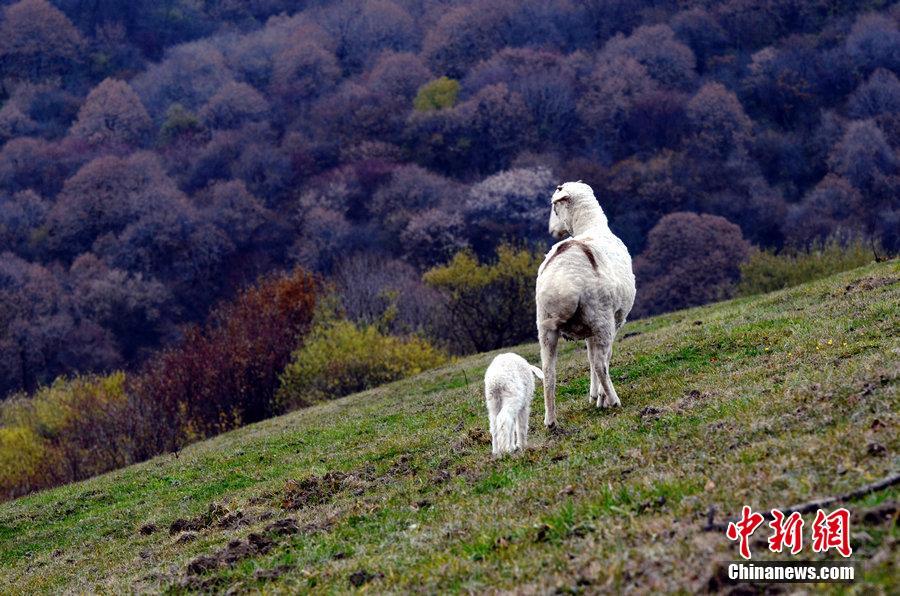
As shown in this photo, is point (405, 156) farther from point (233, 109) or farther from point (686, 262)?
point (686, 262)

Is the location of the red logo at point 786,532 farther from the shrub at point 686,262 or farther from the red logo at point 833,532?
the shrub at point 686,262

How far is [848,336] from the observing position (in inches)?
650

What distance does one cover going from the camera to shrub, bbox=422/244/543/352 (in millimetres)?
50094

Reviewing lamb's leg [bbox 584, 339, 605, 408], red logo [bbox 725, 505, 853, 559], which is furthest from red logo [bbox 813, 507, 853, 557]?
lamb's leg [bbox 584, 339, 605, 408]

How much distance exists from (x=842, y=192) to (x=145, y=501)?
8034 cm

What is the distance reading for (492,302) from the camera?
51.2 metres

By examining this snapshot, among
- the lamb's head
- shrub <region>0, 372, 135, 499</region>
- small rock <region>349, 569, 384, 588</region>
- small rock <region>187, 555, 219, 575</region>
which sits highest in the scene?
the lamb's head

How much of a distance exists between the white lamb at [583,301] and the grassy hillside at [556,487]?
2.37 ft

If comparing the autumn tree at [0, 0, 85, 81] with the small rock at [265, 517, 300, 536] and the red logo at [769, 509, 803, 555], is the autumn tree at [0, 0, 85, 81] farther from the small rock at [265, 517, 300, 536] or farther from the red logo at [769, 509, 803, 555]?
the red logo at [769, 509, 803, 555]

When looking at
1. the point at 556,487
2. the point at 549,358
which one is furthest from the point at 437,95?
the point at 556,487

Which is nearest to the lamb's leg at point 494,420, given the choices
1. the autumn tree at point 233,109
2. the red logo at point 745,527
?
the red logo at point 745,527

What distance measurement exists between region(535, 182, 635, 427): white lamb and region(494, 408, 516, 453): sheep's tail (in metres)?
1.04

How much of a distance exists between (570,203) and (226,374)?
31903 mm

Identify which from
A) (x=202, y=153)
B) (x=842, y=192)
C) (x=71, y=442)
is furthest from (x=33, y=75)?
(x=71, y=442)
